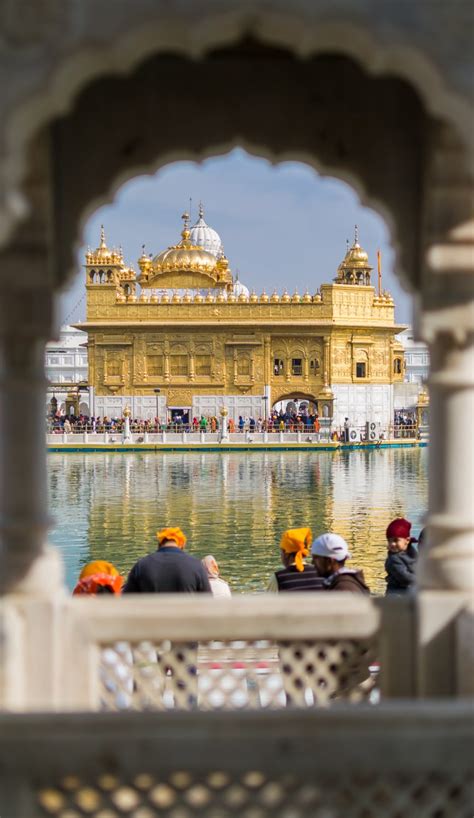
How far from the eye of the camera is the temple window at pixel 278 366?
38344 mm

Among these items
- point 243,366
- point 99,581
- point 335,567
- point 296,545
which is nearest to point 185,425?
point 243,366

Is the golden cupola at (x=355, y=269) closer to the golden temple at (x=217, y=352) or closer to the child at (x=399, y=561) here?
the golden temple at (x=217, y=352)

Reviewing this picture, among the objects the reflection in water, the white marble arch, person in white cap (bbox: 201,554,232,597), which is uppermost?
the white marble arch

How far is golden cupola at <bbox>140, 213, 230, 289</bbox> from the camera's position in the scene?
128ft

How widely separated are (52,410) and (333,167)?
41.5 metres

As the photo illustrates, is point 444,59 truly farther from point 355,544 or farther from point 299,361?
point 299,361

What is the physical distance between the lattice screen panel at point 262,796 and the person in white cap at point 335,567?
1377 mm

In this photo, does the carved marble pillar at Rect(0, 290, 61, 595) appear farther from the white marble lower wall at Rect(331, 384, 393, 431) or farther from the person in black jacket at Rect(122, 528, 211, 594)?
the white marble lower wall at Rect(331, 384, 393, 431)

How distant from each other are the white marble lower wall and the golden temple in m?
0.04

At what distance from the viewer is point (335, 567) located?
11.0 ft

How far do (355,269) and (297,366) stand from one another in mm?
6677

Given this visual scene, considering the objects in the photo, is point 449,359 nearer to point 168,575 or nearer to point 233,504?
point 168,575

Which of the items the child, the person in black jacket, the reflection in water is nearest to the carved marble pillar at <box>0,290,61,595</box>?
the person in black jacket

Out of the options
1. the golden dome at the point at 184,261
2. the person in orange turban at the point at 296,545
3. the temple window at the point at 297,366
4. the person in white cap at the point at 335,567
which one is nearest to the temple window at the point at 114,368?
the golden dome at the point at 184,261
